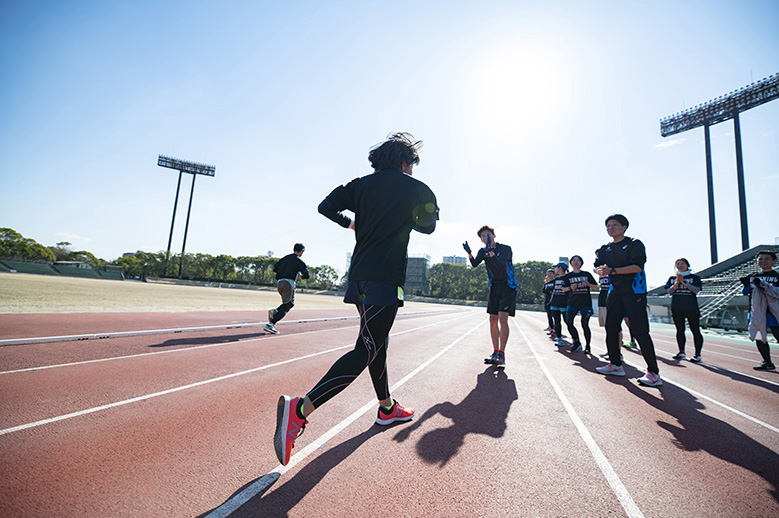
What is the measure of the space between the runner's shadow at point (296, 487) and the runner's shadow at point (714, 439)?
2603 mm

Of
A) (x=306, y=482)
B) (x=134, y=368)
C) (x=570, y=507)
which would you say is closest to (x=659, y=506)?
(x=570, y=507)

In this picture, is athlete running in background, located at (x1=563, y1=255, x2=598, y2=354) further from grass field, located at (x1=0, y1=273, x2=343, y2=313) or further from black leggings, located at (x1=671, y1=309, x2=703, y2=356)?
grass field, located at (x1=0, y1=273, x2=343, y2=313)

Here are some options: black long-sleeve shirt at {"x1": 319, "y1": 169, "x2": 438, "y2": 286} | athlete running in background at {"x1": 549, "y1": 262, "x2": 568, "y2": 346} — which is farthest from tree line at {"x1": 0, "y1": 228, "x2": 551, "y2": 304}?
black long-sleeve shirt at {"x1": 319, "y1": 169, "x2": 438, "y2": 286}

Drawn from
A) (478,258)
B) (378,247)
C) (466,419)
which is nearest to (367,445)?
(466,419)

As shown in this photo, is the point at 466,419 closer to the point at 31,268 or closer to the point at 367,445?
the point at 367,445

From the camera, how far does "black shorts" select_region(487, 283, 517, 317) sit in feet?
17.8

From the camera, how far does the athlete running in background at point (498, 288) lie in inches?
212

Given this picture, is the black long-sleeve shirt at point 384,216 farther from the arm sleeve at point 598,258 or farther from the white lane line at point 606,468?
the arm sleeve at point 598,258

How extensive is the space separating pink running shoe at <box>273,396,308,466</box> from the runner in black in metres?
4.65

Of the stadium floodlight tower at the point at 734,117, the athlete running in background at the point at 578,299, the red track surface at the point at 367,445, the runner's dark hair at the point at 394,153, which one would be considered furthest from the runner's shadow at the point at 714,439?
the stadium floodlight tower at the point at 734,117

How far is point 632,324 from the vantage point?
4594 millimetres

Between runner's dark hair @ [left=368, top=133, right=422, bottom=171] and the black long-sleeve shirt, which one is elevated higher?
runner's dark hair @ [left=368, top=133, right=422, bottom=171]

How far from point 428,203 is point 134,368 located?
4039 mm

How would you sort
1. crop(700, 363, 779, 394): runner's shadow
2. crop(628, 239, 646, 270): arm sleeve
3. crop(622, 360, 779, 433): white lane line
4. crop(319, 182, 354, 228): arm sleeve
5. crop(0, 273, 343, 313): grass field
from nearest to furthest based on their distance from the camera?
crop(319, 182, 354, 228): arm sleeve, crop(622, 360, 779, 433): white lane line, crop(628, 239, 646, 270): arm sleeve, crop(700, 363, 779, 394): runner's shadow, crop(0, 273, 343, 313): grass field
